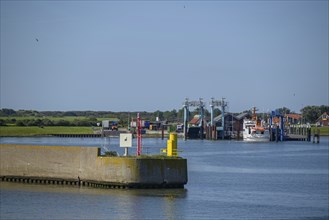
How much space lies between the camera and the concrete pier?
4300 cm

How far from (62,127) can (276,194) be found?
457ft

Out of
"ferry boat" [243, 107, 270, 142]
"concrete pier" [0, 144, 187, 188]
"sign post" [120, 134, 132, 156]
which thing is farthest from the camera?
"ferry boat" [243, 107, 270, 142]

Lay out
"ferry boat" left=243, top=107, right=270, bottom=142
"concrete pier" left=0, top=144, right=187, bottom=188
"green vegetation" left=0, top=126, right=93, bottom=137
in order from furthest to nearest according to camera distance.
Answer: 1. "green vegetation" left=0, top=126, right=93, bottom=137
2. "ferry boat" left=243, top=107, right=270, bottom=142
3. "concrete pier" left=0, top=144, right=187, bottom=188

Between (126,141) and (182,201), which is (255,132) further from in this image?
(182,201)

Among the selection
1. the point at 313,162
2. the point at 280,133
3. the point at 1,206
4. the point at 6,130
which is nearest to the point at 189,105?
the point at 280,133

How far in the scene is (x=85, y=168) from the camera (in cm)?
4550

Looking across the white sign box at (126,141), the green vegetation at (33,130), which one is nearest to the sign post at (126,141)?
the white sign box at (126,141)

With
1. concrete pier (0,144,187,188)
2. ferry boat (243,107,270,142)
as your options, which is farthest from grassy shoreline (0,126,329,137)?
concrete pier (0,144,187,188)

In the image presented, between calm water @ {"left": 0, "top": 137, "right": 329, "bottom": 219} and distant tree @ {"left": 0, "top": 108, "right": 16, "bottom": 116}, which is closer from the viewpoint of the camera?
calm water @ {"left": 0, "top": 137, "right": 329, "bottom": 219}

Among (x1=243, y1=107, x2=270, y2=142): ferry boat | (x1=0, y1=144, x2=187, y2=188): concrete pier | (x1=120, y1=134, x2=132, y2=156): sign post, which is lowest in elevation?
(x1=0, y1=144, x2=187, y2=188): concrete pier

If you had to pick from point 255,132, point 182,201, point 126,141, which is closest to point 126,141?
point 126,141

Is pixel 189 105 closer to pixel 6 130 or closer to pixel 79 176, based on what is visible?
pixel 6 130

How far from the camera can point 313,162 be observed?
81.5 metres

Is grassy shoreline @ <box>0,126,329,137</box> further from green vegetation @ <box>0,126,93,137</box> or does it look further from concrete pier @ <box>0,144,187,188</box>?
concrete pier @ <box>0,144,187,188</box>
